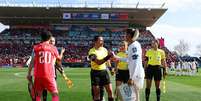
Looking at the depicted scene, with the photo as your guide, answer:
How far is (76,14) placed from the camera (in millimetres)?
87750

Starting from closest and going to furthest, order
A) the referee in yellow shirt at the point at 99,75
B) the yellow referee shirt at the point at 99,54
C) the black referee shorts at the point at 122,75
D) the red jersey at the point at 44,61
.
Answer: the red jersey at the point at 44,61
the yellow referee shirt at the point at 99,54
the referee in yellow shirt at the point at 99,75
the black referee shorts at the point at 122,75

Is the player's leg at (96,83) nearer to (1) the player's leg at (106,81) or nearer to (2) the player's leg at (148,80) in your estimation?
(1) the player's leg at (106,81)

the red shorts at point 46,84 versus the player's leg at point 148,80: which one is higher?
the red shorts at point 46,84

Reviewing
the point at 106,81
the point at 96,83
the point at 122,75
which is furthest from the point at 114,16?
the point at 96,83

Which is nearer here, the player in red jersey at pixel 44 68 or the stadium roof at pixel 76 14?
the player in red jersey at pixel 44 68

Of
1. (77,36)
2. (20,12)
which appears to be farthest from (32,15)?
(77,36)

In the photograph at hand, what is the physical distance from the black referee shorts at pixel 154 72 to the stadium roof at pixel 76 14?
222ft

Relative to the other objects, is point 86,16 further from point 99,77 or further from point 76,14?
point 99,77

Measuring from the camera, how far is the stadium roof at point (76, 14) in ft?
279

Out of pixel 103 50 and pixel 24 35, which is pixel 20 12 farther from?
pixel 103 50

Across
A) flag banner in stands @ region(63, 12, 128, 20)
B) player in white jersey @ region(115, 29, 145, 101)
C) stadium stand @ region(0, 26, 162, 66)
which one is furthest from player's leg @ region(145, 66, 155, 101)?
flag banner in stands @ region(63, 12, 128, 20)

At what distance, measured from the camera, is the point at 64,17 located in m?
87.1

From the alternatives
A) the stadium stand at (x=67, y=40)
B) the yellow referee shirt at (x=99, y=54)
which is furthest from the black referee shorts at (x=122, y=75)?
the stadium stand at (x=67, y=40)

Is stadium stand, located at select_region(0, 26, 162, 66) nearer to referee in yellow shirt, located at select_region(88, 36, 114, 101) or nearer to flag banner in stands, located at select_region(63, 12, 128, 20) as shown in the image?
flag banner in stands, located at select_region(63, 12, 128, 20)
